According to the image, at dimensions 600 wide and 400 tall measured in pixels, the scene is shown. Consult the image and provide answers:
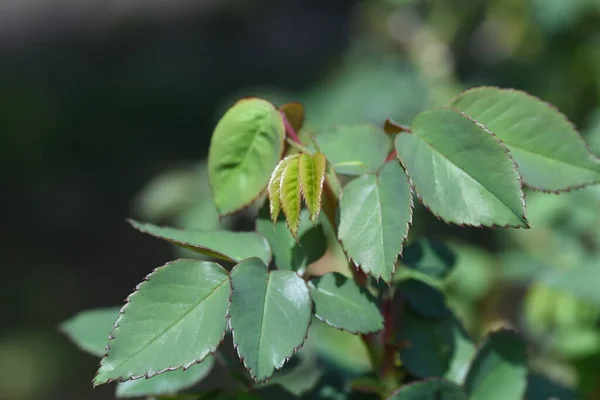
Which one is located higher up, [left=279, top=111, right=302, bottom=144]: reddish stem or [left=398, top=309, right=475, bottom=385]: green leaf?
[left=279, top=111, right=302, bottom=144]: reddish stem

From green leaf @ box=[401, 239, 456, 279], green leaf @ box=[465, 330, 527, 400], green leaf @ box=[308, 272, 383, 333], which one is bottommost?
green leaf @ box=[465, 330, 527, 400]

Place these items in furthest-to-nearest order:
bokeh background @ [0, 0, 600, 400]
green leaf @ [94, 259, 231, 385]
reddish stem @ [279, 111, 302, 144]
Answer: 1. bokeh background @ [0, 0, 600, 400]
2. reddish stem @ [279, 111, 302, 144]
3. green leaf @ [94, 259, 231, 385]

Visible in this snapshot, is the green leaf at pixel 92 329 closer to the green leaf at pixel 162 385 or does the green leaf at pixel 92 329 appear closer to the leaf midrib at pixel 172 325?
the green leaf at pixel 162 385

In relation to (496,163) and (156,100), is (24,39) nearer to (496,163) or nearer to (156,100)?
(156,100)

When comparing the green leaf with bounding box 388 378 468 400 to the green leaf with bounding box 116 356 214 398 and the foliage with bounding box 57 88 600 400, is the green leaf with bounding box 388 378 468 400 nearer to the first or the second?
the foliage with bounding box 57 88 600 400

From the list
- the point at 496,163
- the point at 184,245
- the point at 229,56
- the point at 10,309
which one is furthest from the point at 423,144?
the point at 229,56

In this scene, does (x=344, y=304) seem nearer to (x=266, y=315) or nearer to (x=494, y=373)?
(x=266, y=315)

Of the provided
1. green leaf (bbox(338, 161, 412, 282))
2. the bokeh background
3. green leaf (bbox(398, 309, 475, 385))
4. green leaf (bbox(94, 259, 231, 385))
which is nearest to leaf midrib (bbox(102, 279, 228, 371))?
green leaf (bbox(94, 259, 231, 385))
